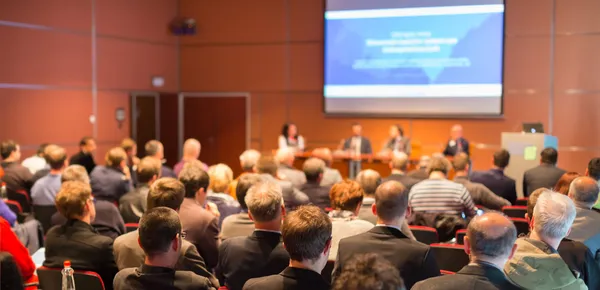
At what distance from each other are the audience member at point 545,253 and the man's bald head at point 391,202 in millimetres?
630

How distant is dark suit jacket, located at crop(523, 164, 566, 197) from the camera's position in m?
6.89

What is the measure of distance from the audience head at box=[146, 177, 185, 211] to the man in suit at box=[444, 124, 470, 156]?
7303mm

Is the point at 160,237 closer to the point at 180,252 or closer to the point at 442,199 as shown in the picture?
the point at 180,252

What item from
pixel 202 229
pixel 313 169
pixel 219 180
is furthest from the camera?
pixel 313 169

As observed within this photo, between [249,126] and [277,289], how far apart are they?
10.2 metres

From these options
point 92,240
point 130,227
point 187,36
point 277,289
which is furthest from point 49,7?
point 277,289

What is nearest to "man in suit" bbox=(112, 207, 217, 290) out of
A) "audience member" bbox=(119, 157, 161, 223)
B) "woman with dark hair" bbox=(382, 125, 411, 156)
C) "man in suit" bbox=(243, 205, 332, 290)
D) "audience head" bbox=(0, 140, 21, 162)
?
"man in suit" bbox=(243, 205, 332, 290)

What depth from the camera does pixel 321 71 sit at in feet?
39.8

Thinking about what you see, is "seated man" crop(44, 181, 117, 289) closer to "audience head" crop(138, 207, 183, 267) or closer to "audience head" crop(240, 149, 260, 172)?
"audience head" crop(138, 207, 183, 267)

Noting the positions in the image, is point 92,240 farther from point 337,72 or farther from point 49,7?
point 337,72

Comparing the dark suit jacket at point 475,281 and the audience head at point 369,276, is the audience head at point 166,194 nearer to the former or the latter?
the dark suit jacket at point 475,281

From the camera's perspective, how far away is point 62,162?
6.59m

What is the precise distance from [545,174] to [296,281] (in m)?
5.16

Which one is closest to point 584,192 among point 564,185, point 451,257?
point 564,185
